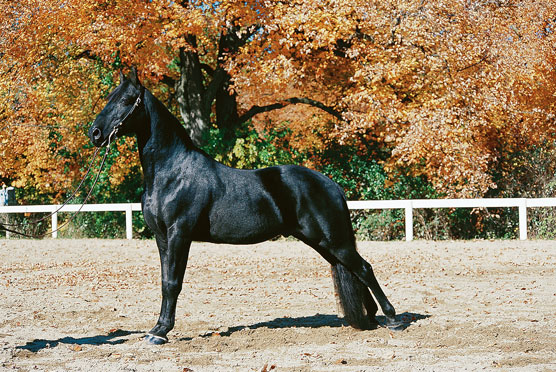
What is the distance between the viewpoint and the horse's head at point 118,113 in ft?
21.7

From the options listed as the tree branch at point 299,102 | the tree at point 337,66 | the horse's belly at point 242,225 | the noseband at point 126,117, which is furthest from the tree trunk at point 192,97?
the horse's belly at point 242,225

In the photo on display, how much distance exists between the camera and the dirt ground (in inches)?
224

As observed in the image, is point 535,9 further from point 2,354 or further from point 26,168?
point 2,354

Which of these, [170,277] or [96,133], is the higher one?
[96,133]

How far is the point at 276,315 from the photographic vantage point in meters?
8.07

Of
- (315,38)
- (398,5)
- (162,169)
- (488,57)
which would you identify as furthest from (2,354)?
(488,57)

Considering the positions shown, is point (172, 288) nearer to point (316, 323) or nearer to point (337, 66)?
point (316, 323)

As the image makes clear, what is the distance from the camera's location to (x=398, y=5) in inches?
670

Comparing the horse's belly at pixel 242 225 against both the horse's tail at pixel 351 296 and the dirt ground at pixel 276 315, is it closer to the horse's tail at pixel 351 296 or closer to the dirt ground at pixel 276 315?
the horse's tail at pixel 351 296

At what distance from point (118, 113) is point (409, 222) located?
42.8 ft

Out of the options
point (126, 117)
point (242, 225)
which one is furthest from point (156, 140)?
point (242, 225)

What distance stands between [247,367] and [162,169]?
2290mm

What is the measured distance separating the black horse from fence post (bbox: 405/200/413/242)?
11.8m

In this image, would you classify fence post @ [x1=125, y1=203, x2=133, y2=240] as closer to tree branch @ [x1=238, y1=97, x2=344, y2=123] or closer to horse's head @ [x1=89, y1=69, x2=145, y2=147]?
tree branch @ [x1=238, y1=97, x2=344, y2=123]
